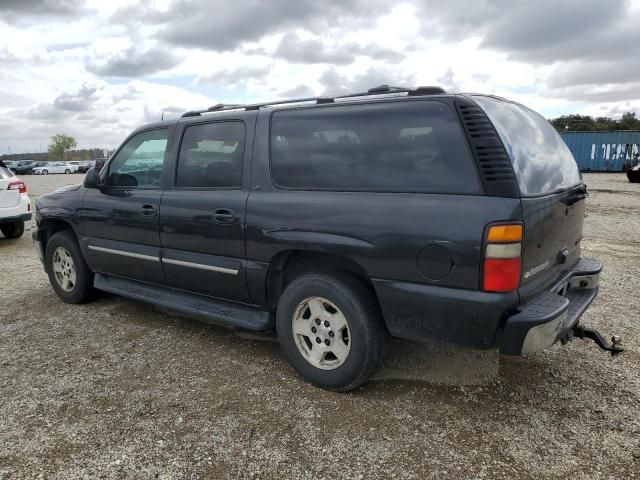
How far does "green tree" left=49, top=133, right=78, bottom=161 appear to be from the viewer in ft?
305

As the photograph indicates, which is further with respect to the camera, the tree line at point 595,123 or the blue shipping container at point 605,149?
the tree line at point 595,123

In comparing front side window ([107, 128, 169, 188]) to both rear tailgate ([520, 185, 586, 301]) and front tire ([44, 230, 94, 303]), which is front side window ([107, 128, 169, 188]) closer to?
front tire ([44, 230, 94, 303])

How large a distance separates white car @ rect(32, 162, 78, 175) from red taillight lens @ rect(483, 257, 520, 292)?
49988 millimetres

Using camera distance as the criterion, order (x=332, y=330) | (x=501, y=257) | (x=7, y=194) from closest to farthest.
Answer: (x=501, y=257) < (x=332, y=330) < (x=7, y=194)

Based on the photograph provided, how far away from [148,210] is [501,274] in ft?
9.10

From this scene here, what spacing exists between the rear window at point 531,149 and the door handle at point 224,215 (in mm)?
1741

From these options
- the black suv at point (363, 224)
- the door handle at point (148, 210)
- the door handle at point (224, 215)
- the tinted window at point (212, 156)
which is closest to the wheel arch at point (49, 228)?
the black suv at point (363, 224)

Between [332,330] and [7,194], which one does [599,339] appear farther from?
[7,194]

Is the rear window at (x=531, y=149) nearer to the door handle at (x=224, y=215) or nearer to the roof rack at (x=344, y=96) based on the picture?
the roof rack at (x=344, y=96)

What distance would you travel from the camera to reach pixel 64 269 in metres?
5.13

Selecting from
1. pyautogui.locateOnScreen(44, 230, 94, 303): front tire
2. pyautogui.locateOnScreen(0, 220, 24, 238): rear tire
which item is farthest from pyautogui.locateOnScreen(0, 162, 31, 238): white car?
pyautogui.locateOnScreen(44, 230, 94, 303): front tire

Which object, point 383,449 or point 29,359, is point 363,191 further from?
point 29,359

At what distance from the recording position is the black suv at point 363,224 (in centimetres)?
262

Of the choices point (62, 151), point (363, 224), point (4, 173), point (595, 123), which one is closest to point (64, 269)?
point (363, 224)
